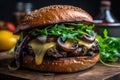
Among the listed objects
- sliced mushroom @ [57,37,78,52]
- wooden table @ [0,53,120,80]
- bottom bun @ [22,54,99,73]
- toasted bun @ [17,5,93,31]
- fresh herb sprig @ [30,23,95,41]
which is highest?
toasted bun @ [17,5,93,31]

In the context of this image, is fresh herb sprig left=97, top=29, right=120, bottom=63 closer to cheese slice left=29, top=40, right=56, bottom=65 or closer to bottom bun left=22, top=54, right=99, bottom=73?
bottom bun left=22, top=54, right=99, bottom=73

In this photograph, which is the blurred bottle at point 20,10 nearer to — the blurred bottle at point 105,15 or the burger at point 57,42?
the blurred bottle at point 105,15

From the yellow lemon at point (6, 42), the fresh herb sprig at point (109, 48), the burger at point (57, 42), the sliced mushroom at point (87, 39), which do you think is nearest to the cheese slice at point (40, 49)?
the burger at point (57, 42)

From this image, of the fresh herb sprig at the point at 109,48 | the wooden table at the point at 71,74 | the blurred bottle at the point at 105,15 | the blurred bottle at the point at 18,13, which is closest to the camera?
the wooden table at the point at 71,74

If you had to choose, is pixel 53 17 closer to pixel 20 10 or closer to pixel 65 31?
pixel 65 31

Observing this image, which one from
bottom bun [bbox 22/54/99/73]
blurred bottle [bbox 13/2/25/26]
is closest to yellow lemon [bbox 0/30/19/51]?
blurred bottle [bbox 13/2/25/26]

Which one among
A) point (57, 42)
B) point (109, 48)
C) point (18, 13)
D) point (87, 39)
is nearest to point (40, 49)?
point (57, 42)
